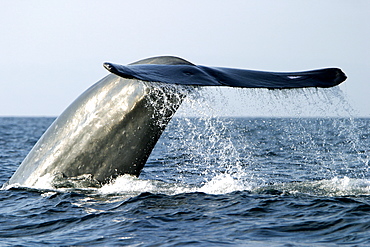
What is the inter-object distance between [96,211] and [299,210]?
219cm

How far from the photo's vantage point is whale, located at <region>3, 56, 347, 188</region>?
20.9ft

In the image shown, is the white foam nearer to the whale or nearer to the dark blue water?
the dark blue water

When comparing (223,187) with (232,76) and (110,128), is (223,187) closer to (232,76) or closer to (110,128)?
(110,128)

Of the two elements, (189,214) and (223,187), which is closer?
(189,214)

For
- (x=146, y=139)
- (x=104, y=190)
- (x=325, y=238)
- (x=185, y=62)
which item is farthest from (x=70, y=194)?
(x=325, y=238)

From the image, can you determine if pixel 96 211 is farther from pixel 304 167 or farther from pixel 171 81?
pixel 304 167

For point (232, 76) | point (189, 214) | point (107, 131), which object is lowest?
point (189, 214)

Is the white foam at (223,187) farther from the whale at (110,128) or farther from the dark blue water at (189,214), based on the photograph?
the whale at (110,128)

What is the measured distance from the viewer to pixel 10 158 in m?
16.2

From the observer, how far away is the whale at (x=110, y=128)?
20.9 ft

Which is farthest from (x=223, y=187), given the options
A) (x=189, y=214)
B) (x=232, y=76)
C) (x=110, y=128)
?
(x=232, y=76)

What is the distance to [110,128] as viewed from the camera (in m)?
6.58

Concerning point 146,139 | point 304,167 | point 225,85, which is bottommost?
point 304,167

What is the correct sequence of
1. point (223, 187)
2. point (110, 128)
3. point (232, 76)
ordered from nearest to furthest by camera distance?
point (232, 76) < point (110, 128) < point (223, 187)
